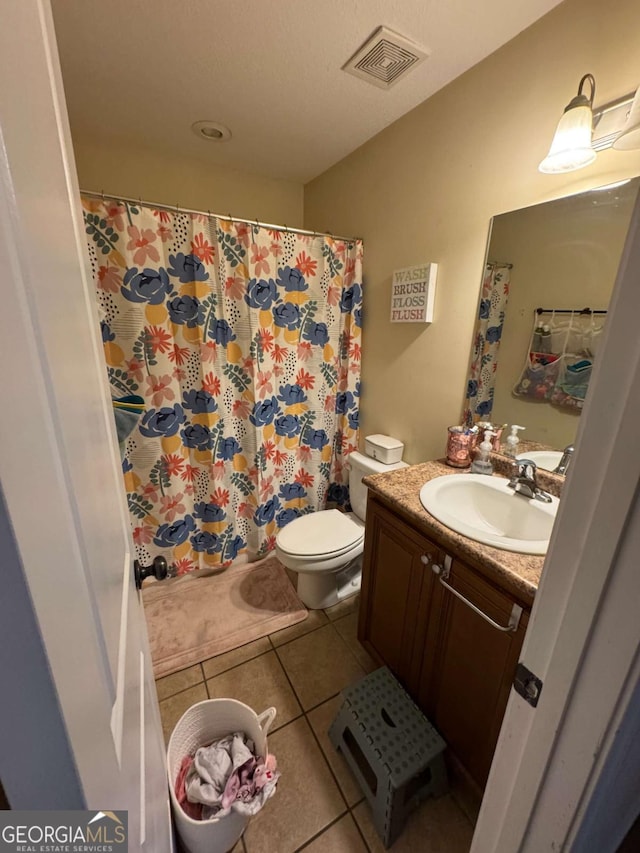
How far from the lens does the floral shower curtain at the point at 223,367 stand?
1457mm

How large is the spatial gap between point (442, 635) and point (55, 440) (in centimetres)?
115

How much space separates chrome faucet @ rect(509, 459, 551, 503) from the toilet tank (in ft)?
2.03

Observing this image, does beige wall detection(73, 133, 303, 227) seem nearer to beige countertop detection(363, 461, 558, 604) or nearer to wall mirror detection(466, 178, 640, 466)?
wall mirror detection(466, 178, 640, 466)

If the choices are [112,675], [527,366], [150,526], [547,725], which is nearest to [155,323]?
[150,526]

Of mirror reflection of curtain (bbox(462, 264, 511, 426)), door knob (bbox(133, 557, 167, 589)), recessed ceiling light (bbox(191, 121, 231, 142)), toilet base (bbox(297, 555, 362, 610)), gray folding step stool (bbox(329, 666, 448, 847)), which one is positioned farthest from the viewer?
toilet base (bbox(297, 555, 362, 610))

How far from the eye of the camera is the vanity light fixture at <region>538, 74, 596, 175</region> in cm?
88

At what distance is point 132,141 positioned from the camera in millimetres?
1750

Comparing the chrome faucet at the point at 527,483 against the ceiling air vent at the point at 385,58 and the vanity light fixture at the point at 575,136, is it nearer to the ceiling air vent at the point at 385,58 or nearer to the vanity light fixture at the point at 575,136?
the vanity light fixture at the point at 575,136

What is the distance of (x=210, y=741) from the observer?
1.05 m

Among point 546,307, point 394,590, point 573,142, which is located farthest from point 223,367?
point 573,142

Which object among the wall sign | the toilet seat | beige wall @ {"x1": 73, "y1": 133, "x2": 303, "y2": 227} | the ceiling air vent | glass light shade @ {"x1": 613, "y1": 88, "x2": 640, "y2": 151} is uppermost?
the ceiling air vent

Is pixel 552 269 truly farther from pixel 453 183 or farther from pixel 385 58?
pixel 385 58

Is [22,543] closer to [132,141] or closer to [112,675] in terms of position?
[112,675]

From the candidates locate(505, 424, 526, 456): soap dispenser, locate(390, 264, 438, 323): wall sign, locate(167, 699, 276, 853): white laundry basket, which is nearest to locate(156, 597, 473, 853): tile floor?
locate(167, 699, 276, 853): white laundry basket
